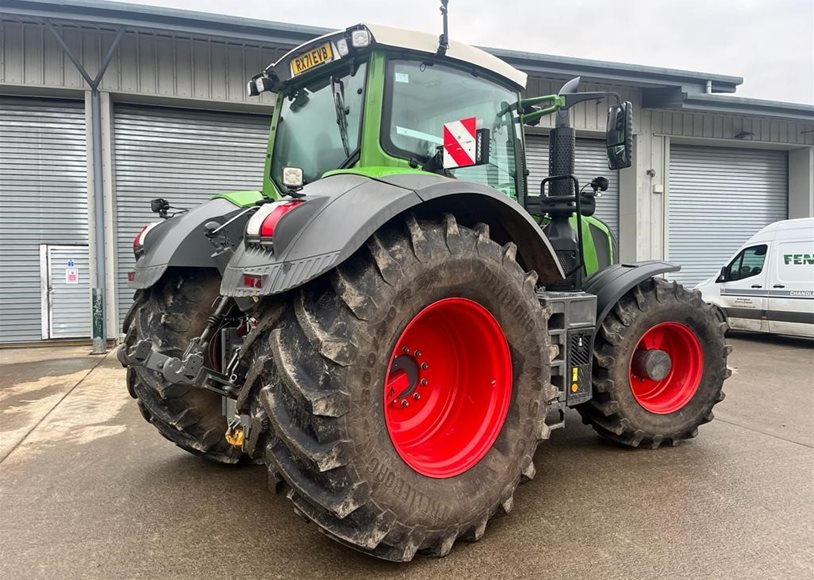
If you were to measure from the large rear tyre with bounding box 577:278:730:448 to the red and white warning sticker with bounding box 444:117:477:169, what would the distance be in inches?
62.2

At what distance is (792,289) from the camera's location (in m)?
9.09

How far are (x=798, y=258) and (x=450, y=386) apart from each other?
9001 millimetres

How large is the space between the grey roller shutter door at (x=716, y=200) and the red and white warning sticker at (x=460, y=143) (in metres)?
12.2

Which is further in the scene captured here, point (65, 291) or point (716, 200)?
point (716, 200)

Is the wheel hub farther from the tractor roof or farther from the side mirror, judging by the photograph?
the tractor roof

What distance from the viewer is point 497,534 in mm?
2607

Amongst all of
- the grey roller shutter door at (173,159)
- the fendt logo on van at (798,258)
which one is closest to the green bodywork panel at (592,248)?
the fendt logo on van at (798,258)

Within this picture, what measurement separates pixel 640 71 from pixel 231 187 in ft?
27.7

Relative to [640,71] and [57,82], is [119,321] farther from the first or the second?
[640,71]

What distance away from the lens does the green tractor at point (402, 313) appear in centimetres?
207

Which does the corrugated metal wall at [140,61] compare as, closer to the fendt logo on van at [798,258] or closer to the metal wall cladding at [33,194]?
the metal wall cladding at [33,194]

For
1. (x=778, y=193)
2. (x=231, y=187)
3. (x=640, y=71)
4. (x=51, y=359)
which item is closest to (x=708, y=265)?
(x=778, y=193)

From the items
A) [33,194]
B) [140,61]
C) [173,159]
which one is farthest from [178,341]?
[33,194]

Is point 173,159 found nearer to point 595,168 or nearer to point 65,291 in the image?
point 65,291
